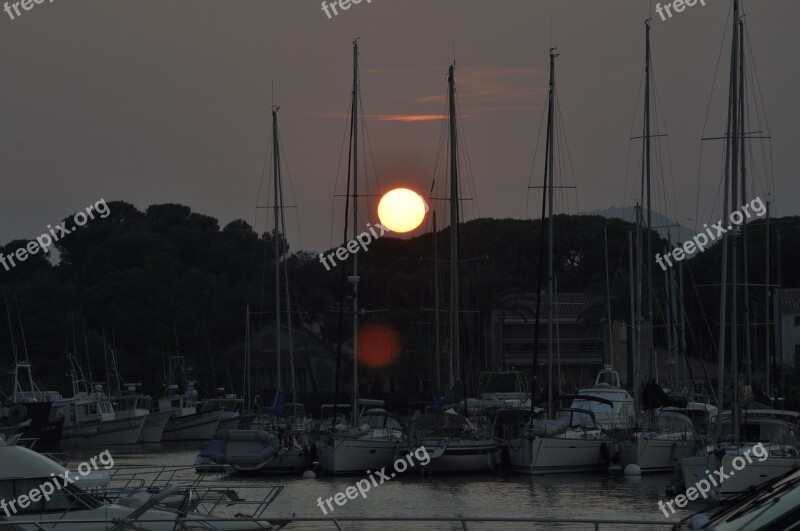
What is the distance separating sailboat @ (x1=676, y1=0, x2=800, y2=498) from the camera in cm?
3083

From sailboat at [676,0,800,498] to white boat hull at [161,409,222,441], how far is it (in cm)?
4426

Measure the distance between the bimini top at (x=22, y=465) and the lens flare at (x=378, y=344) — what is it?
216 feet

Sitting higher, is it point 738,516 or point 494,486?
point 738,516

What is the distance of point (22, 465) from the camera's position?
1939 cm

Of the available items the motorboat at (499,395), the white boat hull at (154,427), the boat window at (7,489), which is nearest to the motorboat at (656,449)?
the motorboat at (499,395)

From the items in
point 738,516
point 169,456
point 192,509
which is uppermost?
point 738,516

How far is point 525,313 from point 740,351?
58.0 ft

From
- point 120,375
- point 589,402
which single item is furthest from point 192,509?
point 120,375

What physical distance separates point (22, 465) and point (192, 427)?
5842 centimetres

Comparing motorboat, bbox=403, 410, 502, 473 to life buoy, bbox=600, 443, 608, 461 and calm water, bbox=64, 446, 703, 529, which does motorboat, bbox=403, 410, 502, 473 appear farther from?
life buoy, bbox=600, 443, 608, 461

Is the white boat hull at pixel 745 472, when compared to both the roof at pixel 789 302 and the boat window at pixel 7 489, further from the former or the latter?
the roof at pixel 789 302

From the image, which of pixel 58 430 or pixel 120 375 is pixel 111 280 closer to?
pixel 120 375

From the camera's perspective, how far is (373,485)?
40.0 metres

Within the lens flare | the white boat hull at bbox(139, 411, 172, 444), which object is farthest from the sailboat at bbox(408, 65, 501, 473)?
the lens flare
